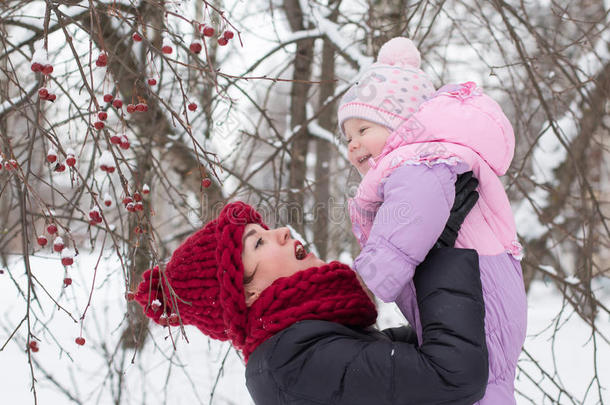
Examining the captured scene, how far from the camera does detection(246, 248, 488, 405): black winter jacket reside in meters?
1.20

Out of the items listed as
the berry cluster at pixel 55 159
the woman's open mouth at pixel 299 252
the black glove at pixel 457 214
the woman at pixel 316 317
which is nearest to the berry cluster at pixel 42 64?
the berry cluster at pixel 55 159

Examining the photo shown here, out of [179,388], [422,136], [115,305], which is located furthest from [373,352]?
[115,305]

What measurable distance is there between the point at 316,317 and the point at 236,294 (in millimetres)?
219

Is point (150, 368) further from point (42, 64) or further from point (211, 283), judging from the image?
point (42, 64)

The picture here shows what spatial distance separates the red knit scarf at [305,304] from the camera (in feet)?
4.54

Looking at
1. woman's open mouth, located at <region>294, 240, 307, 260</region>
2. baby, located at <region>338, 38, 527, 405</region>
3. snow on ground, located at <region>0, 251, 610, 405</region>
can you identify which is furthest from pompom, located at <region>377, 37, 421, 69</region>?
snow on ground, located at <region>0, 251, 610, 405</region>

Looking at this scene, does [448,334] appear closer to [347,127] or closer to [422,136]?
[422,136]

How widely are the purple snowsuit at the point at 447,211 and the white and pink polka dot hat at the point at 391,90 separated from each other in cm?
10

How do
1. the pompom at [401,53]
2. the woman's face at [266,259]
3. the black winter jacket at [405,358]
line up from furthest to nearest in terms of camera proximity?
the pompom at [401,53] → the woman's face at [266,259] → the black winter jacket at [405,358]

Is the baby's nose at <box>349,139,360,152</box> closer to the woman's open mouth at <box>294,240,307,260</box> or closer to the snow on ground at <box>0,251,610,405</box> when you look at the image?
the woman's open mouth at <box>294,240,307,260</box>

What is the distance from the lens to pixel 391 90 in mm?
1614

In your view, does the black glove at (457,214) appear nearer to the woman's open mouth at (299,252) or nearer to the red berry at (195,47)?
the woman's open mouth at (299,252)

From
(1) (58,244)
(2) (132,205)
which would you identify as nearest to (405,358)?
(2) (132,205)

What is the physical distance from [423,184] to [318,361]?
0.47 meters
